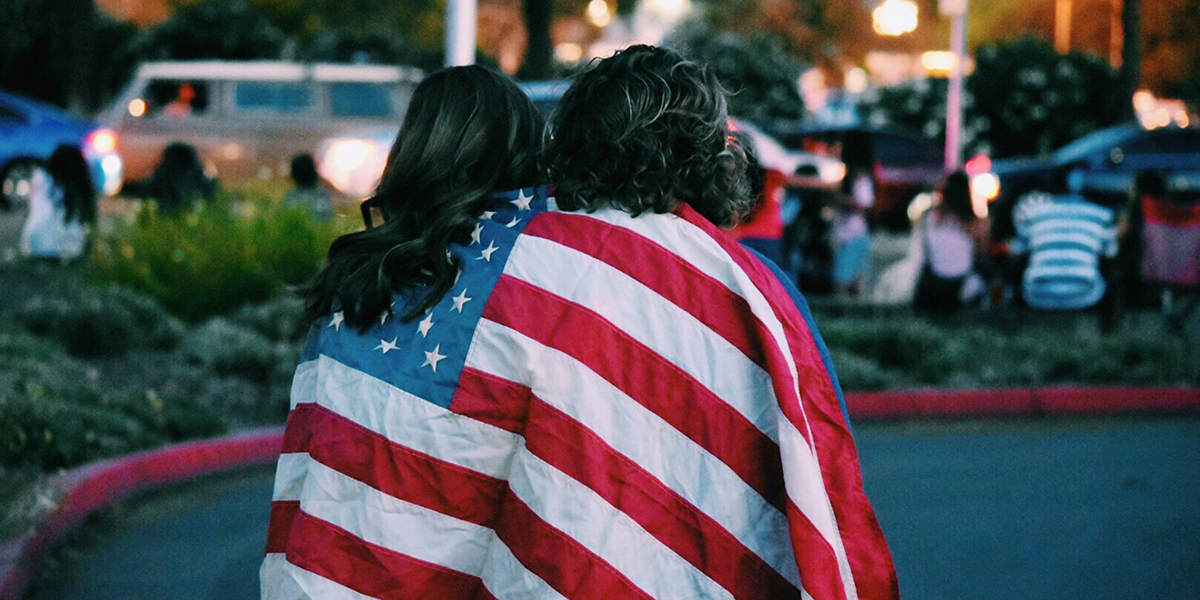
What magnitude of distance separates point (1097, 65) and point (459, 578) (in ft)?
104

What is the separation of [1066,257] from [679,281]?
922cm

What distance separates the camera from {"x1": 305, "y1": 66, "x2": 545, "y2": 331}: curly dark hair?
285 cm

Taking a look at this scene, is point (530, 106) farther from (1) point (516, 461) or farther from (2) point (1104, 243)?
(2) point (1104, 243)

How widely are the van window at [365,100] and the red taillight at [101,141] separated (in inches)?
125

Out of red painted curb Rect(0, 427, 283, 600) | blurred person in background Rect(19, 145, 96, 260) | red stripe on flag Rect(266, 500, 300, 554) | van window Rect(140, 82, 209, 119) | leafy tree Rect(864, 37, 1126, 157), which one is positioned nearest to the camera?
red stripe on flag Rect(266, 500, 300, 554)

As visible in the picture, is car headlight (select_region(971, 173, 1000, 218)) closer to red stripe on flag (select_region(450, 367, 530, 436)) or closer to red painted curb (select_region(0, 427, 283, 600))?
red painted curb (select_region(0, 427, 283, 600))

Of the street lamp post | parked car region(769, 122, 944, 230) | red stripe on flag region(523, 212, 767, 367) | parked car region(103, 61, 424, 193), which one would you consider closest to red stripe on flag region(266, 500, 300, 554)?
red stripe on flag region(523, 212, 767, 367)

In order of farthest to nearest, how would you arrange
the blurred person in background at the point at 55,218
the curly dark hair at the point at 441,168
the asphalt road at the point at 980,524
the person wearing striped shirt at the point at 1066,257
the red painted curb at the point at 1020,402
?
1. the blurred person in background at the point at 55,218
2. the person wearing striped shirt at the point at 1066,257
3. the red painted curb at the point at 1020,402
4. the asphalt road at the point at 980,524
5. the curly dark hair at the point at 441,168

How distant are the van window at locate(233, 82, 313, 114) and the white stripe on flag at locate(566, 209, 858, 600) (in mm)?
18530

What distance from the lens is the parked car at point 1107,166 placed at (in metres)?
20.5

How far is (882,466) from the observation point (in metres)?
7.67

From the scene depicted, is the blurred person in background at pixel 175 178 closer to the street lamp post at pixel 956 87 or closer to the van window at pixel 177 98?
the van window at pixel 177 98

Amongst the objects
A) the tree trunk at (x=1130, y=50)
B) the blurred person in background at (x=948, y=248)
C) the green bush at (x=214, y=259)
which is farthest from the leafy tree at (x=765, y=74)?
the green bush at (x=214, y=259)

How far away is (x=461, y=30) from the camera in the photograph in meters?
7.12
